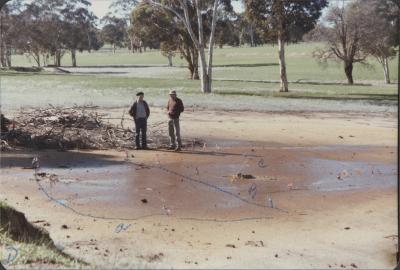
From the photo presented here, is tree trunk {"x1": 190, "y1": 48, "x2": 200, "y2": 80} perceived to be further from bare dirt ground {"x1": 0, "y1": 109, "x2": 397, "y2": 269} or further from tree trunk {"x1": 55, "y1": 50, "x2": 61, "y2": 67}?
bare dirt ground {"x1": 0, "y1": 109, "x2": 397, "y2": 269}

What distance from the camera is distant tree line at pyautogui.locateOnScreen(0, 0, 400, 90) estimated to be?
1503 inches

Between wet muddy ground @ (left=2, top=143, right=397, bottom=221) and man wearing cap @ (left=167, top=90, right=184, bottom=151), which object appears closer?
wet muddy ground @ (left=2, top=143, right=397, bottom=221)

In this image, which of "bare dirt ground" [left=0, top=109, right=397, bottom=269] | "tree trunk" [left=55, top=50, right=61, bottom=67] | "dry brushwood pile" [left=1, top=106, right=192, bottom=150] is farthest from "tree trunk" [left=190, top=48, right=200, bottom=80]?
"bare dirt ground" [left=0, top=109, right=397, bottom=269]

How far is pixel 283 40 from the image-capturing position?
3909 cm

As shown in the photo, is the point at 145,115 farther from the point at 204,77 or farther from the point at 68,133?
the point at 204,77

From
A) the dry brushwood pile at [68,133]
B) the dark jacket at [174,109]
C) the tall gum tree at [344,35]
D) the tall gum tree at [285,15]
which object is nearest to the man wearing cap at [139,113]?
the dark jacket at [174,109]

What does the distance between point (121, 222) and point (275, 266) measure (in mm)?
Answer: 3017

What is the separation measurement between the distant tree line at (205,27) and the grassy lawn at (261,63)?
2393 millimetres

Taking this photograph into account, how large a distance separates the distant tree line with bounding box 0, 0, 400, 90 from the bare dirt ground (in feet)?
28.8

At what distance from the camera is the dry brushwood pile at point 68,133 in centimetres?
1711

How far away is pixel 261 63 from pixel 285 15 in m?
40.0

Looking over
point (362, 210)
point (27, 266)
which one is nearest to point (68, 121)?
point (362, 210)

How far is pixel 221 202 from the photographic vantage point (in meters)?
11.3

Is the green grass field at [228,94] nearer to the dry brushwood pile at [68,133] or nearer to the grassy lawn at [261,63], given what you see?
the grassy lawn at [261,63]
